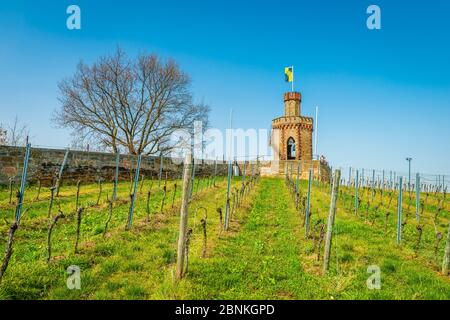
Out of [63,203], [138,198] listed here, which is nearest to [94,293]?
[63,203]

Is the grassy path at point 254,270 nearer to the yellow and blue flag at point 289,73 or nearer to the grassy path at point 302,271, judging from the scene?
the grassy path at point 302,271

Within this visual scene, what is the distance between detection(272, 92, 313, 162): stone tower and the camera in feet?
140

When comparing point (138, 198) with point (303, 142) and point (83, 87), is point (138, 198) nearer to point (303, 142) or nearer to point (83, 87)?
point (83, 87)

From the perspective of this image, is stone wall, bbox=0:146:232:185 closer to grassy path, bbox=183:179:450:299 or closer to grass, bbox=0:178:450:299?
grass, bbox=0:178:450:299

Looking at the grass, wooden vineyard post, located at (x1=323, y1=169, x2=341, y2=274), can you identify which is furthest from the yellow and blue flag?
wooden vineyard post, located at (x1=323, y1=169, x2=341, y2=274)

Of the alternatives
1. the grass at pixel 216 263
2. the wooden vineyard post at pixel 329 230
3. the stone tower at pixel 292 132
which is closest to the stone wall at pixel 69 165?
the grass at pixel 216 263

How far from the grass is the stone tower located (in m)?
33.1

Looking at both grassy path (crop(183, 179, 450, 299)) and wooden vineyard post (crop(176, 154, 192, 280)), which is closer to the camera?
grassy path (crop(183, 179, 450, 299))

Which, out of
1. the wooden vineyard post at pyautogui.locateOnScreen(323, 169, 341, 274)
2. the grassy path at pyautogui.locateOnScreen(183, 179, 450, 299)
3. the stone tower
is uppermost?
the stone tower

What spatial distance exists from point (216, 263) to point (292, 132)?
39309 millimetres

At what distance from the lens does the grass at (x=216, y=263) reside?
4.62 metres

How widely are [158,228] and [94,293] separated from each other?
4.35 meters
